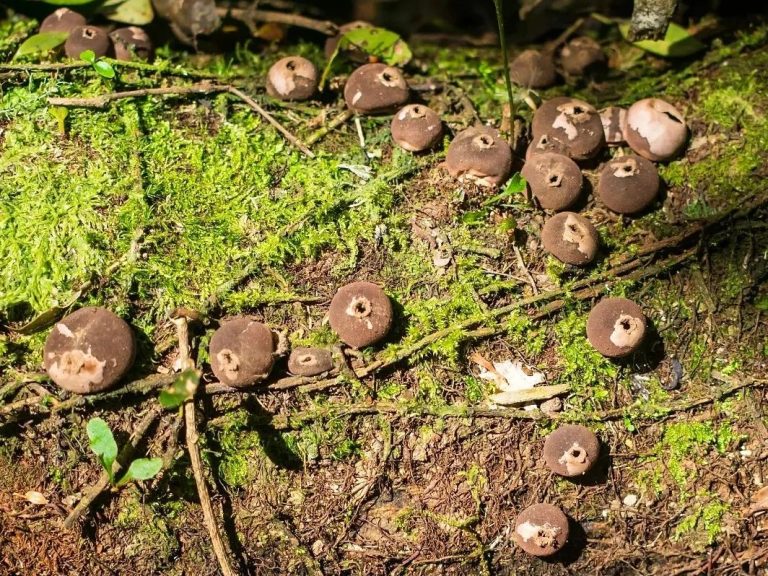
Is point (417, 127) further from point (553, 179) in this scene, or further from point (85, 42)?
point (85, 42)

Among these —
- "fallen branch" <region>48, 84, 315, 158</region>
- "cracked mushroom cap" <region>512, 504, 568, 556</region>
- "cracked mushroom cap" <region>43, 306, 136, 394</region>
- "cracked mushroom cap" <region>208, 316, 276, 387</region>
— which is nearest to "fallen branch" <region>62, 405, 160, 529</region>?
"cracked mushroom cap" <region>43, 306, 136, 394</region>

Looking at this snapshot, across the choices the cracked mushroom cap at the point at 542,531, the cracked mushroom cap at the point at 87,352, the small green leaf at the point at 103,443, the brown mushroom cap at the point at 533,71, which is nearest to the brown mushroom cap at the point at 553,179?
the brown mushroom cap at the point at 533,71

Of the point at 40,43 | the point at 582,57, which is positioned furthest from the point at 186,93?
the point at 582,57

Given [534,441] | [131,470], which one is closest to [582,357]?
[534,441]

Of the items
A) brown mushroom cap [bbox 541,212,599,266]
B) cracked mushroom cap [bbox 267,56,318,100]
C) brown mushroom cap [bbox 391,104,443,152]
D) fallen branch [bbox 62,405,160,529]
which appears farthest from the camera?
cracked mushroom cap [bbox 267,56,318,100]

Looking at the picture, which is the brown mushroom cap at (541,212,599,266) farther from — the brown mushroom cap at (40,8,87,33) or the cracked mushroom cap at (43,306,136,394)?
the brown mushroom cap at (40,8,87,33)

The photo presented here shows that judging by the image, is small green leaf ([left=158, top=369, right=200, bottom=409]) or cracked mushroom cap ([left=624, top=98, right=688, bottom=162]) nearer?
small green leaf ([left=158, top=369, right=200, bottom=409])

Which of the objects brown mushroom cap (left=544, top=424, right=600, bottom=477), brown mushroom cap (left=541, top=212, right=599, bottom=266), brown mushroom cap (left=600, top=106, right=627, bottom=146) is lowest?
brown mushroom cap (left=544, top=424, right=600, bottom=477)
